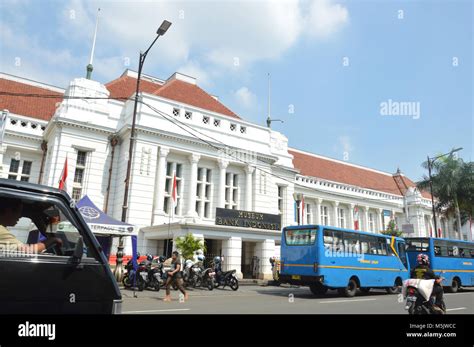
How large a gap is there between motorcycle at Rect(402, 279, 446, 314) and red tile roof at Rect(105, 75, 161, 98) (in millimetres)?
28372

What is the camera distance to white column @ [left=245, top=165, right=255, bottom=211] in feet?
95.3

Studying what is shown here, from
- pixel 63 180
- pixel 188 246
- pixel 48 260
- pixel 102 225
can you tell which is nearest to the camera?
pixel 48 260

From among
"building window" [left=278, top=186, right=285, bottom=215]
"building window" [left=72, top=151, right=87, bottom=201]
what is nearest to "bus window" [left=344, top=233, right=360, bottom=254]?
"building window" [left=278, top=186, right=285, bottom=215]

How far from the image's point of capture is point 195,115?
27.7m

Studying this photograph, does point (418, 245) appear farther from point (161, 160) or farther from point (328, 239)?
point (161, 160)

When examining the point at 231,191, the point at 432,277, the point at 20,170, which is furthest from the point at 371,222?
the point at 432,277

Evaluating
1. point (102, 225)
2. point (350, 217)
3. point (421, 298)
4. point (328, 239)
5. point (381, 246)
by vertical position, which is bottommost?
point (421, 298)

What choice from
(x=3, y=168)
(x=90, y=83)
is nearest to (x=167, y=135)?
(x=90, y=83)

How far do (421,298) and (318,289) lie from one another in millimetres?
11154

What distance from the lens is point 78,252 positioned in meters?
3.32

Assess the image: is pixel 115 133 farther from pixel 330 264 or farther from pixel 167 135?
pixel 330 264

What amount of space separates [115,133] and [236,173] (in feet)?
33.7

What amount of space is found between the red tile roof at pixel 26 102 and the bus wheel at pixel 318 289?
80.1 feet

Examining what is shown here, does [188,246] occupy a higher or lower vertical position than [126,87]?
lower
